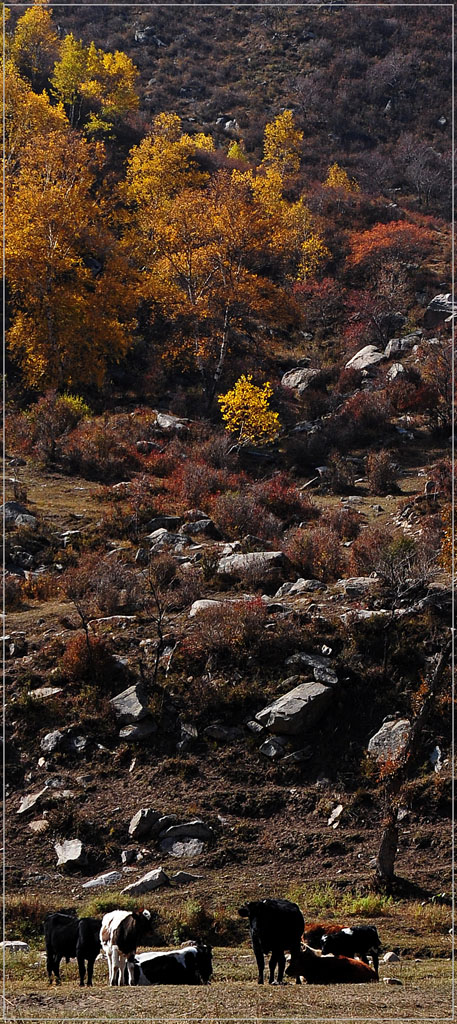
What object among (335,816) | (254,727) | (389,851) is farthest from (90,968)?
(254,727)

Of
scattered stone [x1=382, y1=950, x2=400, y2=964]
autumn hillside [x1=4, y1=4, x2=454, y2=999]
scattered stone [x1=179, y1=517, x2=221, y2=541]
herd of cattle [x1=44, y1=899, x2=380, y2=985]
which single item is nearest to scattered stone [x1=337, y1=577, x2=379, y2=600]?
autumn hillside [x1=4, y1=4, x2=454, y2=999]

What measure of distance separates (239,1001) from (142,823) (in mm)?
4978

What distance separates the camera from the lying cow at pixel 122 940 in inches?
275

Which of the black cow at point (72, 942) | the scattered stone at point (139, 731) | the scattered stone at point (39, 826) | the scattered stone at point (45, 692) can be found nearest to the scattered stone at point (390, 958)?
the black cow at point (72, 942)

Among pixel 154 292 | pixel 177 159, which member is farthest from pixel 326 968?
pixel 177 159

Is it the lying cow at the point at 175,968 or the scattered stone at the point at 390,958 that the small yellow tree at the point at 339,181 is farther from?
the lying cow at the point at 175,968

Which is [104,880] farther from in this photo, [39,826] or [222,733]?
[222,733]

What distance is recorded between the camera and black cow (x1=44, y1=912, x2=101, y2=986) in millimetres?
7145

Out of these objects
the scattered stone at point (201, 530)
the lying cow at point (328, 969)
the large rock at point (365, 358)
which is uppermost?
the large rock at point (365, 358)

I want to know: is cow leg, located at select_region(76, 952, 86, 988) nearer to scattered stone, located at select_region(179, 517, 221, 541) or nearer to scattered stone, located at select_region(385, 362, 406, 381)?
scattered stone, located at select_region(179, 517, 221, 541)

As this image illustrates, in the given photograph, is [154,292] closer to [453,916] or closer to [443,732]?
[443,732]

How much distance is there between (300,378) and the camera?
107 feet

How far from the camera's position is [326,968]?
6.94 m

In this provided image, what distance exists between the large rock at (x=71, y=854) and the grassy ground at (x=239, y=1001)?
10.1 feet
